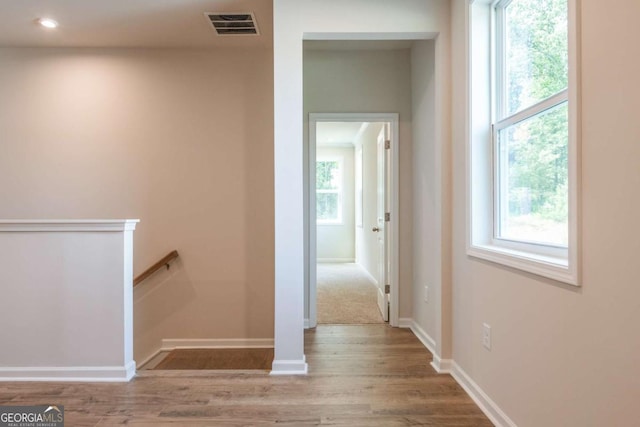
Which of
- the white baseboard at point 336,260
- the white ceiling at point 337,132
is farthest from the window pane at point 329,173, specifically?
the white baseboard at point 336,260

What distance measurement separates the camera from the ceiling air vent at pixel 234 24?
2671 mm

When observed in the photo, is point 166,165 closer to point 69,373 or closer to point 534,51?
point 69,373

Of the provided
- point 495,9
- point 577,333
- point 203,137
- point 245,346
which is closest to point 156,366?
point 245,346

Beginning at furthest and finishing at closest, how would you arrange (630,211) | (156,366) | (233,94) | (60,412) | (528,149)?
(233,94) < (156,366) < (60,412) < (528,149) < (630,211)

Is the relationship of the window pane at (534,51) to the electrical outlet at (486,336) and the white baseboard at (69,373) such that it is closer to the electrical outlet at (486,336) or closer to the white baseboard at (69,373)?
the electrical outlet at (486,336)

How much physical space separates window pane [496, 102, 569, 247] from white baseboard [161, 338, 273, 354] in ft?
7.40

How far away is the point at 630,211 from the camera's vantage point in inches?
42.9

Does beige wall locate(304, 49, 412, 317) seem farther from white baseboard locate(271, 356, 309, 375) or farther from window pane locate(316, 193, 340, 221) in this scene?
window pane locate(316, 193, 340, 221)

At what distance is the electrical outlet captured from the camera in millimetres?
1939

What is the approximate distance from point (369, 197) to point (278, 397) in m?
4.46

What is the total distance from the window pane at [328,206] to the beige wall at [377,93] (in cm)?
470

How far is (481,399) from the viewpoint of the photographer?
2002mm

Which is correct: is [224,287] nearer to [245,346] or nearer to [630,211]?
[245,346]

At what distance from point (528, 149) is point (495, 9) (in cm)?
97
